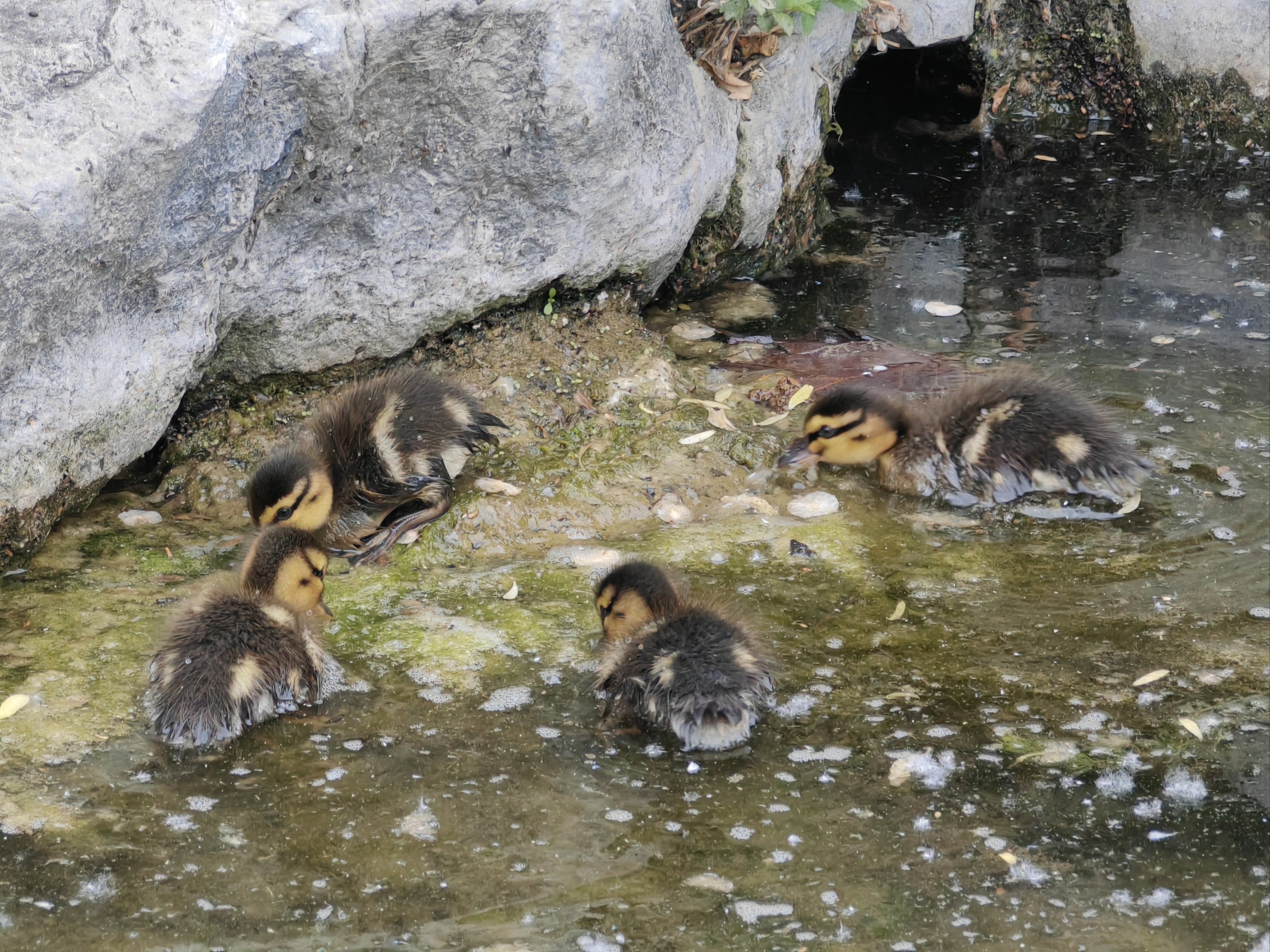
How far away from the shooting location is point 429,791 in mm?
2969

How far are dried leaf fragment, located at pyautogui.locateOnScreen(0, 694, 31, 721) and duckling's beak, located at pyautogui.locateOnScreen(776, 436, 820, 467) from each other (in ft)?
8.14

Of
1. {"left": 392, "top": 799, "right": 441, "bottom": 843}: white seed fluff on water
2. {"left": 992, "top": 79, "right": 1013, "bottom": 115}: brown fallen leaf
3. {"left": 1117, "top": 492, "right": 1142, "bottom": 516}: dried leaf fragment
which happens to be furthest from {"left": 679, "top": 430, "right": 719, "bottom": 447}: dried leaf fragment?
{"left": 992, "top": 79, "right": 1013, "bottom": 115}: brown fallen leaf

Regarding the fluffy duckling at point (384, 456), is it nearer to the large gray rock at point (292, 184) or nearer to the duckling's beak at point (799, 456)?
the large gray rock at point (292, 184)

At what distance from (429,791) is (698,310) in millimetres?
3229

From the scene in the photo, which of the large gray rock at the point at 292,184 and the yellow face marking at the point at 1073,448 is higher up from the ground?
the large gray rock at the point at 292,184

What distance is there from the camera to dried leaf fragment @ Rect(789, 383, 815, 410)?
4977 mm

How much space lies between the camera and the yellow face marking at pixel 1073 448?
431 cm

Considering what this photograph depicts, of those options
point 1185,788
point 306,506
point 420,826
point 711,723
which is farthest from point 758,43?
point 420,826

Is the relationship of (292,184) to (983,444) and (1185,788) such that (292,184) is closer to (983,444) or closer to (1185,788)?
(983,444)

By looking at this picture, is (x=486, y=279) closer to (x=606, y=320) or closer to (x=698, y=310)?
(x=606, y=320)

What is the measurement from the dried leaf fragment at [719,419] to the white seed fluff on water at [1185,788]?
2119mm

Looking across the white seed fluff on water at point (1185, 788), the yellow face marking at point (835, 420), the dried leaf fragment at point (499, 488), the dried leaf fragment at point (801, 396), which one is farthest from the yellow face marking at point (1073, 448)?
the dried leaf fragment at point (499, 488)

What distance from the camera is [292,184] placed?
4.10 meters

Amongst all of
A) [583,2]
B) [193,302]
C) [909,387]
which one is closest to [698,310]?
[909,387]
